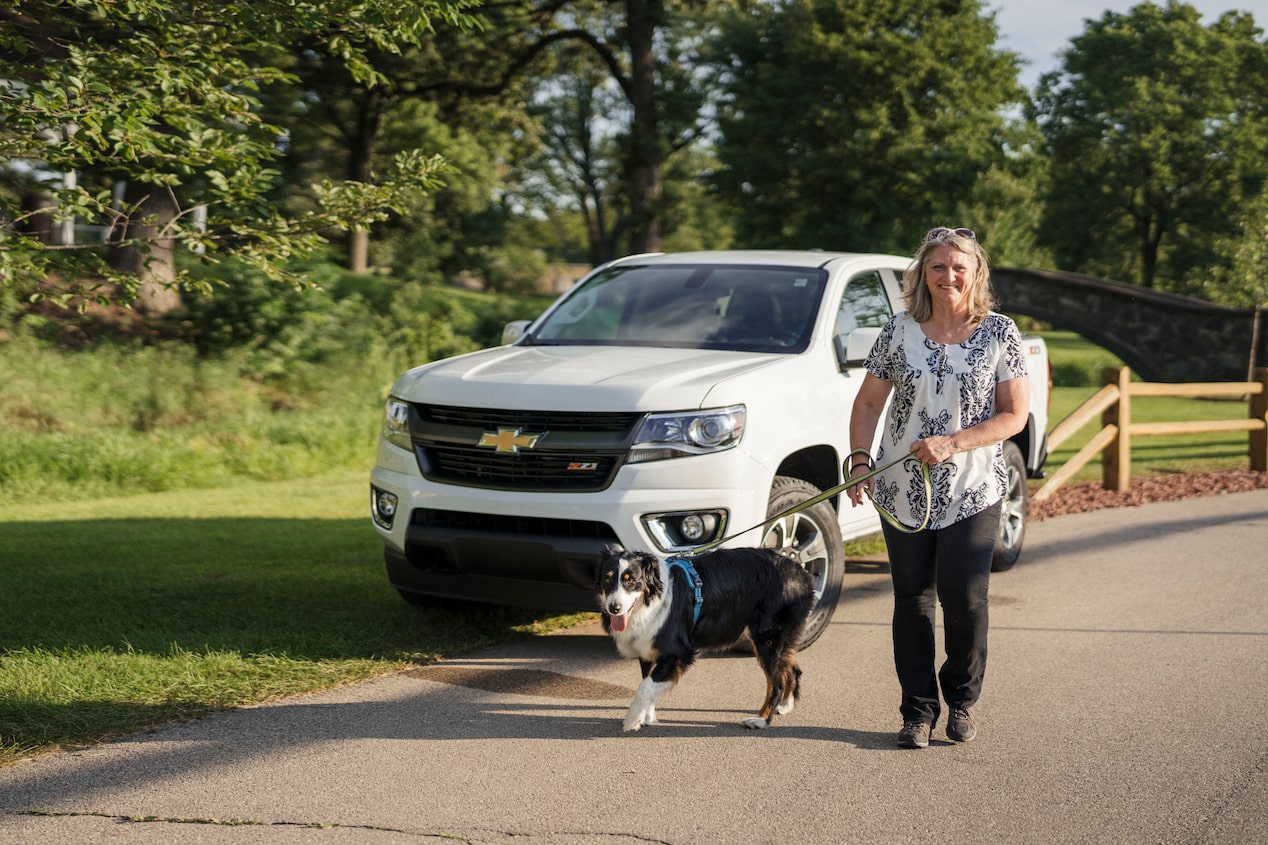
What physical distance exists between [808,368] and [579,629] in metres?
1.95

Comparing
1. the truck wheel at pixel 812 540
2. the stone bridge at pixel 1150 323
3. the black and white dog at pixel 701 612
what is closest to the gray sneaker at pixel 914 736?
the black and white dog at pixel 701 612

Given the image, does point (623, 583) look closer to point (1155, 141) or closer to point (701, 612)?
point (701, 612)

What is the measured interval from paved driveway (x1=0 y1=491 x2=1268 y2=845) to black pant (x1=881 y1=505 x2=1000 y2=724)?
226mm

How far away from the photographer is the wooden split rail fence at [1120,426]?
12273mm

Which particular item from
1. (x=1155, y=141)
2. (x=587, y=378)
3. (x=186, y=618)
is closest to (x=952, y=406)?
(x=587, y=378)

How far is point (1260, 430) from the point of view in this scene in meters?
14.7

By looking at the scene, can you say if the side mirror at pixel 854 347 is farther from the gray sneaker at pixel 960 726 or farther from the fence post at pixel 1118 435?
the fence post at pixel 1118 435

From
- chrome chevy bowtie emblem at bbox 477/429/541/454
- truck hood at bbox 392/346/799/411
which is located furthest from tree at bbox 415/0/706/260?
chrome chevy bowtie emblem at bbox 477/429/541/454

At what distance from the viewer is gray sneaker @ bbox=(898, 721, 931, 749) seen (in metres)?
5.00

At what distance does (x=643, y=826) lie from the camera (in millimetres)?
4137

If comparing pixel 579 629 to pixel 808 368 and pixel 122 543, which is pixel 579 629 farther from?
pixel 122 543

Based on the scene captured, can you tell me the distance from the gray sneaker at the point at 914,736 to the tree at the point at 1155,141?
162 feet

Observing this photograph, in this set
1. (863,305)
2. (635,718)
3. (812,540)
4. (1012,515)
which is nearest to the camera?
(635,718)

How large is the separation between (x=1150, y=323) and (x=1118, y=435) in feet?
67.3
